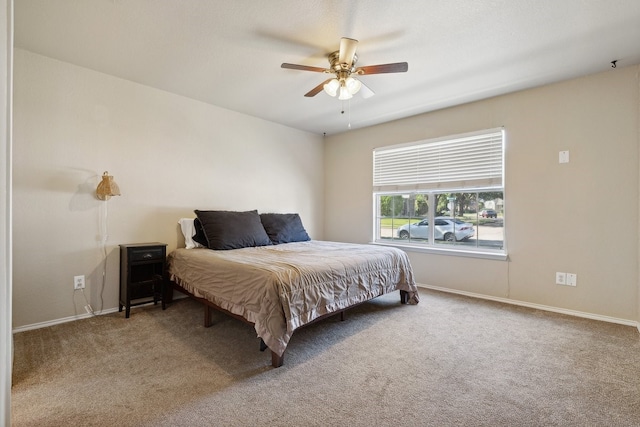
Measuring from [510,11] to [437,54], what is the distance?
62 centimetres

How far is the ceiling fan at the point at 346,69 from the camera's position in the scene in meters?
2.22

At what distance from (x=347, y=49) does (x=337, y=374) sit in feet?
7.52

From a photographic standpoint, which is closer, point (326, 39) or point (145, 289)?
point (326, 39)

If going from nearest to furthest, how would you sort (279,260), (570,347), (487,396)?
(487,396), (570,347), (279,260)

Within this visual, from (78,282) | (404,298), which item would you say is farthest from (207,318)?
(404,298)

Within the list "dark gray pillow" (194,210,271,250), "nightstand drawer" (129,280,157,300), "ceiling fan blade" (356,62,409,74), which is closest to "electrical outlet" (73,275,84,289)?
"nightstand drawer" (129,280,157,300)

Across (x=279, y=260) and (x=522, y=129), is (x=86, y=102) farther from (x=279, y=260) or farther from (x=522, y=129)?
(x=522, y=129)

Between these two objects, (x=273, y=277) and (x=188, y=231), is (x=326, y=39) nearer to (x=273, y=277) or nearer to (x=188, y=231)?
(x=273, y=277)

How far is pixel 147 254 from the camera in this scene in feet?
9.82

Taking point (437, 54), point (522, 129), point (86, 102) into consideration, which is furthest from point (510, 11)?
point (86, 102)

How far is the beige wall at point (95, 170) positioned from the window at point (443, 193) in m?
2.17

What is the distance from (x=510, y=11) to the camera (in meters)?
2.04

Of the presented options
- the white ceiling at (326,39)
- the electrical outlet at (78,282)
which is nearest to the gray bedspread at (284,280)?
the electrical outlet at (78,282)

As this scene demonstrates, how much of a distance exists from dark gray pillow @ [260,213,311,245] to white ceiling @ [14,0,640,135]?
5.37 feet
